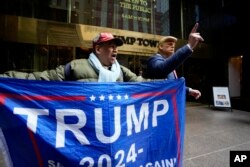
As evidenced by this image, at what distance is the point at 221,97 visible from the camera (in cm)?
1136

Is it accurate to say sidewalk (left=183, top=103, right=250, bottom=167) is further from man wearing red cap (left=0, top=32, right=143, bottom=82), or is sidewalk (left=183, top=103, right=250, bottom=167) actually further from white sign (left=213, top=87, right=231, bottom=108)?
man wearing red cap (left=0, top=32, right=143, bottom=82)

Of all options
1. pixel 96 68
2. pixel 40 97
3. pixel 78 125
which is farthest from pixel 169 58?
pixel 40 97

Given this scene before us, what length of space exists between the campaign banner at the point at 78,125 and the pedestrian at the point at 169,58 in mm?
395

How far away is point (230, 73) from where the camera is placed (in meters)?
16.4

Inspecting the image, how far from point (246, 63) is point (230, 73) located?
1346mm

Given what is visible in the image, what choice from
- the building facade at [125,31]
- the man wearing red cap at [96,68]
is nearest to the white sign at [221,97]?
the building facade at [125,31]

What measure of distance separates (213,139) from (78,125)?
4669 millimetres

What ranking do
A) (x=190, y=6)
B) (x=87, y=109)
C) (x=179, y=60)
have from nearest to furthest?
(x=87, y=109) → (x=179, y=60) → (x=190, y=6)

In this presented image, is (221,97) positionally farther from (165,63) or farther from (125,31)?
(165,63)

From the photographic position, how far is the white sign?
11.2 meters

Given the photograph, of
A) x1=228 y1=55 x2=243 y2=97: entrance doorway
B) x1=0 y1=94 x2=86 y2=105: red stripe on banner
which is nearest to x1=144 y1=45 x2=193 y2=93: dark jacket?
x1=0 y1=94 x2=86 y2=105: red stripe on banner

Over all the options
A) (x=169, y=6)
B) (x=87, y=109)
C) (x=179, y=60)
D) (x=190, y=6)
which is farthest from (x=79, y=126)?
(x=190, y=6)

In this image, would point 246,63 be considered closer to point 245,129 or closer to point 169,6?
point 169,6

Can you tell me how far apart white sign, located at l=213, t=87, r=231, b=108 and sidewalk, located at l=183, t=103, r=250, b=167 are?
184 cm
